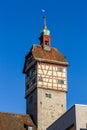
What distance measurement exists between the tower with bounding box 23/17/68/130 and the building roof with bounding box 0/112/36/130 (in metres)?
0.90

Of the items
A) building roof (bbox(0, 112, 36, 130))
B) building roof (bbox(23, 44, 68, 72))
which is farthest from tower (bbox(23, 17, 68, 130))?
building roof (bbox(0, 112, 36, 130))

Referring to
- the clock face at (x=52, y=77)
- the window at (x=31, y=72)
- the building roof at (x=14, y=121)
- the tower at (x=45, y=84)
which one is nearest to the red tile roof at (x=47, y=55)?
the tower at (x=45, y=84)

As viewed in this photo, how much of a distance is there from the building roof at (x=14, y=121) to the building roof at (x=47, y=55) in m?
7.78

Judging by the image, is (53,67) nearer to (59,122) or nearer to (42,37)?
(42,37)

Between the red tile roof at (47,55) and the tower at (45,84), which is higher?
the red tile roof at (47,55)

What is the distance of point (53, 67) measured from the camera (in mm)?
64312

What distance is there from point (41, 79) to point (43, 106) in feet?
12.4

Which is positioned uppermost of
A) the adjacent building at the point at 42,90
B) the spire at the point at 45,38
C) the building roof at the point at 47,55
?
the spire at the point at 45,38

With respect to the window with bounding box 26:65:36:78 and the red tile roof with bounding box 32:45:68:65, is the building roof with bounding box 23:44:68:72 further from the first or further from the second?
the window with bounding box 26:65:36:78

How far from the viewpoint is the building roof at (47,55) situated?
6401 cm

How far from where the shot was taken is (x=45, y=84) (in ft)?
206

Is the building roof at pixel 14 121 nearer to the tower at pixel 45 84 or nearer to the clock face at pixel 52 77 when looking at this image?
the tower at pixel 45 84

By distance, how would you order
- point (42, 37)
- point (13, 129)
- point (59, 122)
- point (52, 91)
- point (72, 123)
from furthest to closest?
point (42, 37) < point (52, 91) < point (13, 129) < point (59, 122) < point (72, 123)

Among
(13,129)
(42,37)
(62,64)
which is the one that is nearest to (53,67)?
(62,64)
